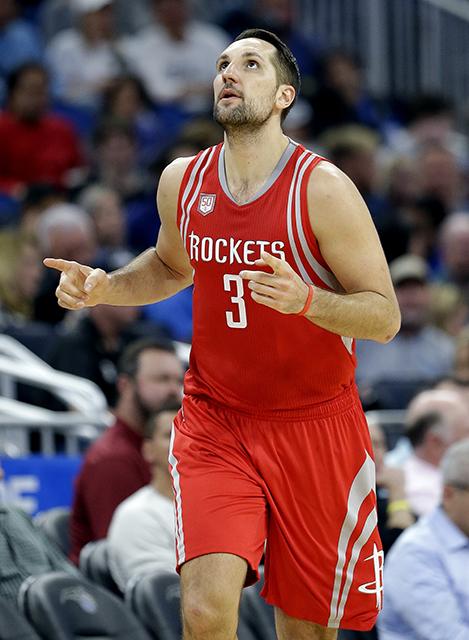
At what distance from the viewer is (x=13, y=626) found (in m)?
5.72

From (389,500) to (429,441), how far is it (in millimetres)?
1054

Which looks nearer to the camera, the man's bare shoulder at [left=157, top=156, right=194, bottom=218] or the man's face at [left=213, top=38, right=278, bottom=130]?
the man's face at [left=213, top=38, right=278, bottom=130]

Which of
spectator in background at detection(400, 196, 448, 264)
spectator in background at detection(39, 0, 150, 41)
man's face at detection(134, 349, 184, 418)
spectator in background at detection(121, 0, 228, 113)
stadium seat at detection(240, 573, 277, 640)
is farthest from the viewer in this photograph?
spectator in background at detection(39, 0, 150, 41)

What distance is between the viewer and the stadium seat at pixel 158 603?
621 cm

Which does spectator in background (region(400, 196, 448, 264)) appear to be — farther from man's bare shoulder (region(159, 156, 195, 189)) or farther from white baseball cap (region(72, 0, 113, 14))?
man's bare shoulder (region(159, 156, 195, 189))

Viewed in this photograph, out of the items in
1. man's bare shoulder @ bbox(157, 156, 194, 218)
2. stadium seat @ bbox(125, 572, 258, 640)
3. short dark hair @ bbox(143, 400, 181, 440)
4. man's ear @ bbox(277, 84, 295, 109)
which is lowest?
stadium seat @ bbox(125, 572, 258, 640)

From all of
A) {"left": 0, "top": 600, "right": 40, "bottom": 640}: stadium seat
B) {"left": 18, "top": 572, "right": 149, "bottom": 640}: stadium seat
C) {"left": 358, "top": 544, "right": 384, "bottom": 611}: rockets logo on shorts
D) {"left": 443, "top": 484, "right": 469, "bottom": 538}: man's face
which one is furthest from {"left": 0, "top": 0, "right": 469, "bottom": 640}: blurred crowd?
{"left": 358, "top": 544, "right": 384, "bottom": 611}: rockets logo on shorts

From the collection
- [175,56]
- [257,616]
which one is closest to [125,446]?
[257,616]

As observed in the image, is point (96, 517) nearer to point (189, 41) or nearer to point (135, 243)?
point (135, 243)

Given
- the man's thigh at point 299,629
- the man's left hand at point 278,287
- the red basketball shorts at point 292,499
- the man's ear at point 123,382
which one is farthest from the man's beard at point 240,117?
the man's ear at point 123,382

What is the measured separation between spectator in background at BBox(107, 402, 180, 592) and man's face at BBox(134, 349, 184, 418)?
0.76 metres

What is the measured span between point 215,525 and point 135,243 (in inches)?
283

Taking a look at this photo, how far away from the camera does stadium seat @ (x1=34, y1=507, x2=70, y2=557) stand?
24.4ft

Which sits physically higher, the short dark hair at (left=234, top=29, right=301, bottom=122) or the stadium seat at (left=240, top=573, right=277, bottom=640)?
the short dark hair at (left=234, top=29, right=301, bottom=122)
